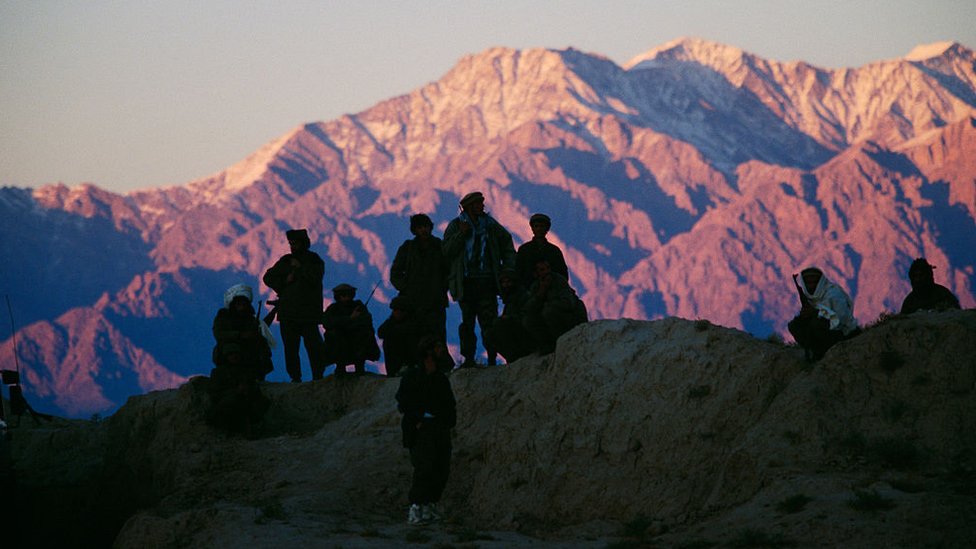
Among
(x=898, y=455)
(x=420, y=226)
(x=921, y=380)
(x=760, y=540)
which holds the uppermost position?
(x=420, y=226)

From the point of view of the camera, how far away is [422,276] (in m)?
15.6

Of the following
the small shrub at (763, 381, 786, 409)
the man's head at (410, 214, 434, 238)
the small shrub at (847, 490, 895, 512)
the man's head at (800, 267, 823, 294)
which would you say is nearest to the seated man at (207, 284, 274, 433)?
the man's head at (410, 214, 434, 238)

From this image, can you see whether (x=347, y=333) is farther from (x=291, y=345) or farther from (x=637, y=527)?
(x=637, y=527)

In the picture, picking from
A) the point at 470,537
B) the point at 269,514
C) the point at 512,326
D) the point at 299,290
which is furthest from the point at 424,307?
the point at 470,537

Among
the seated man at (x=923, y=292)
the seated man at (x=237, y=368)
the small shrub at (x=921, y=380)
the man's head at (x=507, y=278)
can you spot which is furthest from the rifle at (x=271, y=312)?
the small shrub at (x=921, y=380)

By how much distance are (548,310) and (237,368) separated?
12.1 ft

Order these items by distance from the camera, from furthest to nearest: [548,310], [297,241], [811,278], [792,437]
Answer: [297,241] → [548,310] → [811,278] → [792,437]

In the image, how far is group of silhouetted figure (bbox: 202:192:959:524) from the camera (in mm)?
14656

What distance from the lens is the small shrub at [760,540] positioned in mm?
9484

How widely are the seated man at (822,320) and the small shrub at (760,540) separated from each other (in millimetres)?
2827

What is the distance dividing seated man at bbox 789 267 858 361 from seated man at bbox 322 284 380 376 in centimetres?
567

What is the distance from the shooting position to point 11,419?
1988 centimetres

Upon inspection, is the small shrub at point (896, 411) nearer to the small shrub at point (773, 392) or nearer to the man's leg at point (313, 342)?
the small shrub at point (773, 392)

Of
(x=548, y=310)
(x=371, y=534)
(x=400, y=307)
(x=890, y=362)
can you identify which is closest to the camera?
(x=371, y=534)
